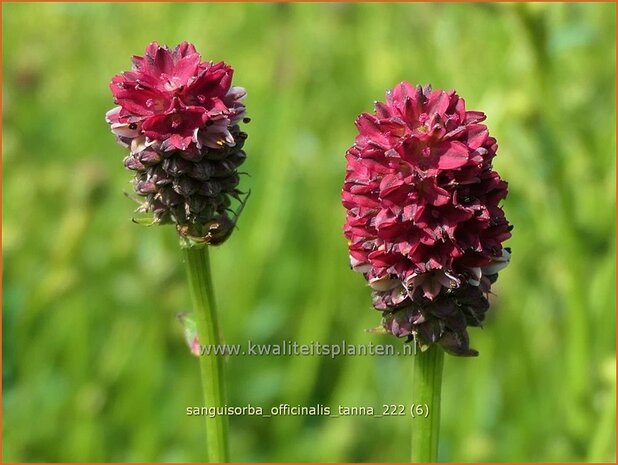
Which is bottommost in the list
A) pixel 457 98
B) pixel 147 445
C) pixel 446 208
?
pixel 147 445

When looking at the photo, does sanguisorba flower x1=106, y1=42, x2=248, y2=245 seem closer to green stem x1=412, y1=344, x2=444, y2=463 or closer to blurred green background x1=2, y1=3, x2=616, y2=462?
green stem x1=412, y1=344, x2=444, y2=463

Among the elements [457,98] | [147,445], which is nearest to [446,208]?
[457,98]

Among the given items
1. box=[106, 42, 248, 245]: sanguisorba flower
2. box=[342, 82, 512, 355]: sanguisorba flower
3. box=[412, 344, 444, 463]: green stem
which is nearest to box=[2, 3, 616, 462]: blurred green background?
box=[412, 344, 444, 463]: green stem

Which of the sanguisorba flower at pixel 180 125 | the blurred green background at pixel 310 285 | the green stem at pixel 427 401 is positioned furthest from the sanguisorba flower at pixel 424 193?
the blurred green background at pixel 310 285

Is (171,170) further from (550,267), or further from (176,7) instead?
(176,7)

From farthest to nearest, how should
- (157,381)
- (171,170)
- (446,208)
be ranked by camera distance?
(157,381) < (171,170) < (446,208)

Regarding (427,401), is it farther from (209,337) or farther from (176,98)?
(176,98)
